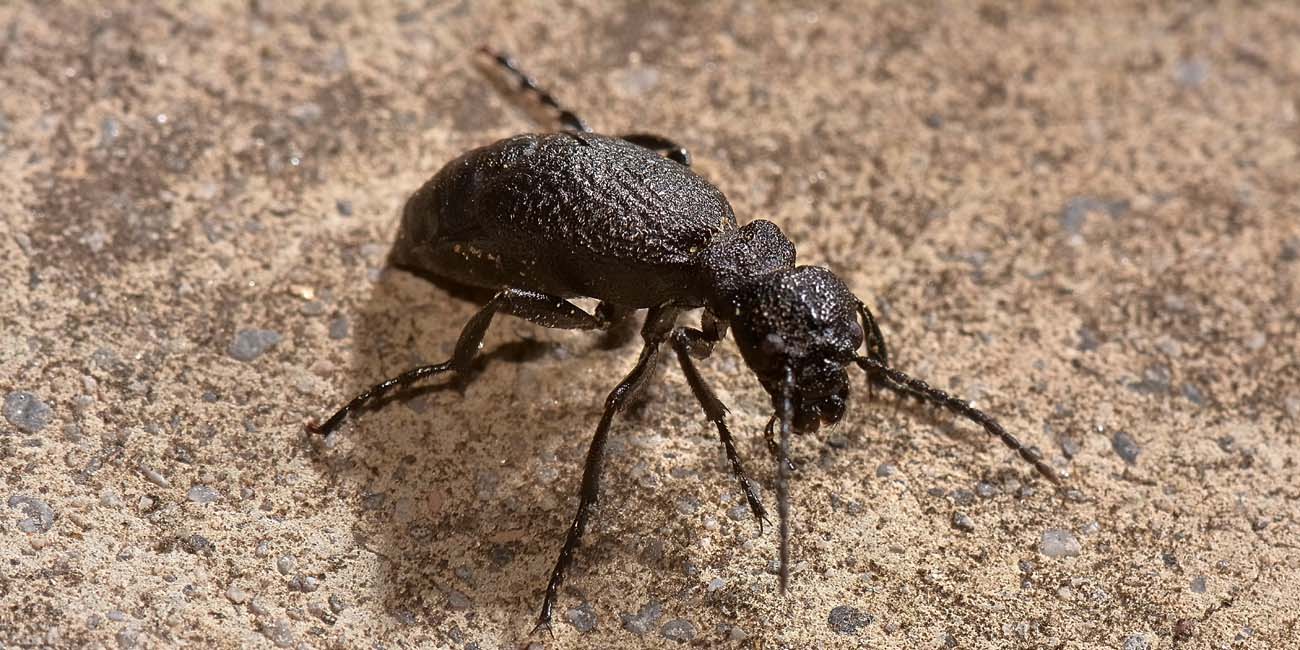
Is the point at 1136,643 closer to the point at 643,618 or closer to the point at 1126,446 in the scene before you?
the point at 1126,446

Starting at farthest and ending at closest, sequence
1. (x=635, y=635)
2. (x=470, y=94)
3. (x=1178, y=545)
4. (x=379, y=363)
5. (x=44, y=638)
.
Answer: (x=470, y=94), (x=379, y=363), (x=1178, y=545), (x=635, y=635), (x=44, y=638)

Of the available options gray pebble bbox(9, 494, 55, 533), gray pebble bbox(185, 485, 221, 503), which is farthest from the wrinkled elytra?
gray pebble bbox(9, 494, 55, 533)

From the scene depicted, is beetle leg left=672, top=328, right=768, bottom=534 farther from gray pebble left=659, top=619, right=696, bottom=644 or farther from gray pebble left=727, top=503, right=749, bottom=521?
gray pebble left=659, top=619, right=696, bottom=644

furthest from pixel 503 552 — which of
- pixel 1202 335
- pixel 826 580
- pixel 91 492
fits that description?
pixel 1202 335

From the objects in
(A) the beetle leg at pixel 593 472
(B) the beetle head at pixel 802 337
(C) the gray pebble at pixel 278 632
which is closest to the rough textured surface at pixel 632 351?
(C) the gray pebble at pixel 278 632

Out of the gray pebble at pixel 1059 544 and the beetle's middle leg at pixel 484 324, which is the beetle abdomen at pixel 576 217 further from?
the gray pebble at pixel 1059 544

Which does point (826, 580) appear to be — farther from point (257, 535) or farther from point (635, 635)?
point (257, 535)
